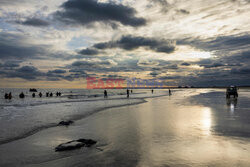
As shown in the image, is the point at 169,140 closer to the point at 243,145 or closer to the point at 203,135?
the point at 203,135

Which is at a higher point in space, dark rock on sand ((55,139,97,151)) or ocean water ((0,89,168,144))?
dark rock on sand ((55,139,97,151))

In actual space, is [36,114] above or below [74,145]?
below

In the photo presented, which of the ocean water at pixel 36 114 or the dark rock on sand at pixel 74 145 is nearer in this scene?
the dark rock on sand at pixel 74 145

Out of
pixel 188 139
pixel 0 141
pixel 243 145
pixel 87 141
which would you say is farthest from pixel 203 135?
pixel 0 141

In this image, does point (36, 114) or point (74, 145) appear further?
point (36, 114)

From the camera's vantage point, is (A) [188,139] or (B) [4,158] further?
(A) [188,139]

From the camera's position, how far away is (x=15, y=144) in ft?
29.4

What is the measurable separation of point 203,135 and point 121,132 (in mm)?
4677

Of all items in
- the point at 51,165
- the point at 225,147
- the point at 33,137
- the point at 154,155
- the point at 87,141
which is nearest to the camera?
the point at 51,165

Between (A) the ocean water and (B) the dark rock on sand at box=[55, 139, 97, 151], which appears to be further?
(A) the ocean water

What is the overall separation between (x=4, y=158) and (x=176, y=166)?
6.66 metres

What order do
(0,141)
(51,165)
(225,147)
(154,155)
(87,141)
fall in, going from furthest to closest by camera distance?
1. (0,141)
2. (87,141)
3. (225,147)
4. (154,155)
5. (51,165)

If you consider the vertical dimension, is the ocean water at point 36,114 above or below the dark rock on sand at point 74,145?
below

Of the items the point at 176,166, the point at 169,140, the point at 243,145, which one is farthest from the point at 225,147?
the point at 176,166
